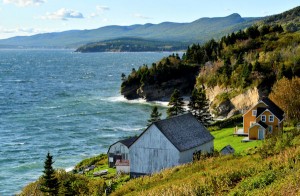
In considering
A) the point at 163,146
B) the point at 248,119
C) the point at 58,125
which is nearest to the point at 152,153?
the point at 163,146

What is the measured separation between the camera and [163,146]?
136ft

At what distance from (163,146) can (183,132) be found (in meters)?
2.87

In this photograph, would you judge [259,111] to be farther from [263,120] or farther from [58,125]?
[58,125]

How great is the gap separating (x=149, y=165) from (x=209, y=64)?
65843 mm

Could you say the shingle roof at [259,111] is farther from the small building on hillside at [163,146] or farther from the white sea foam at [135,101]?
the white sea foam at [135,101]

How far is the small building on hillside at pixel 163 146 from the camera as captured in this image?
41250 mm

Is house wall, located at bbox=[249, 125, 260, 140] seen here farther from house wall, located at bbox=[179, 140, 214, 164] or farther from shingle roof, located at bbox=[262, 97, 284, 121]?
house wall, located at bbox=[179, 140, 214, 164]

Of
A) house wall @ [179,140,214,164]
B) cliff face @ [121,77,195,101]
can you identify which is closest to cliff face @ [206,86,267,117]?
cliff face @ [121,77,195,101]

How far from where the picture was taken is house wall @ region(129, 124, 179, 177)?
4126 centimetres

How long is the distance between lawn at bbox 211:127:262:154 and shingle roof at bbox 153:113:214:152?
336cm

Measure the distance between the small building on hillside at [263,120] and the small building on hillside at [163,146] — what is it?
9998 millimetres

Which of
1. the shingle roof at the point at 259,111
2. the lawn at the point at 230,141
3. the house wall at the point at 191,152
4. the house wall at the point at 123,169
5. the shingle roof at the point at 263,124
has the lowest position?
the house wall at the point at 123,169

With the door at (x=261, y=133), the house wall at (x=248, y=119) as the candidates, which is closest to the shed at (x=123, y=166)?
the door at (x=261, y=133)

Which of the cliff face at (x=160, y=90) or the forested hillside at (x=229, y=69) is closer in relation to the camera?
the forested hillside at (x=229, y=69)
